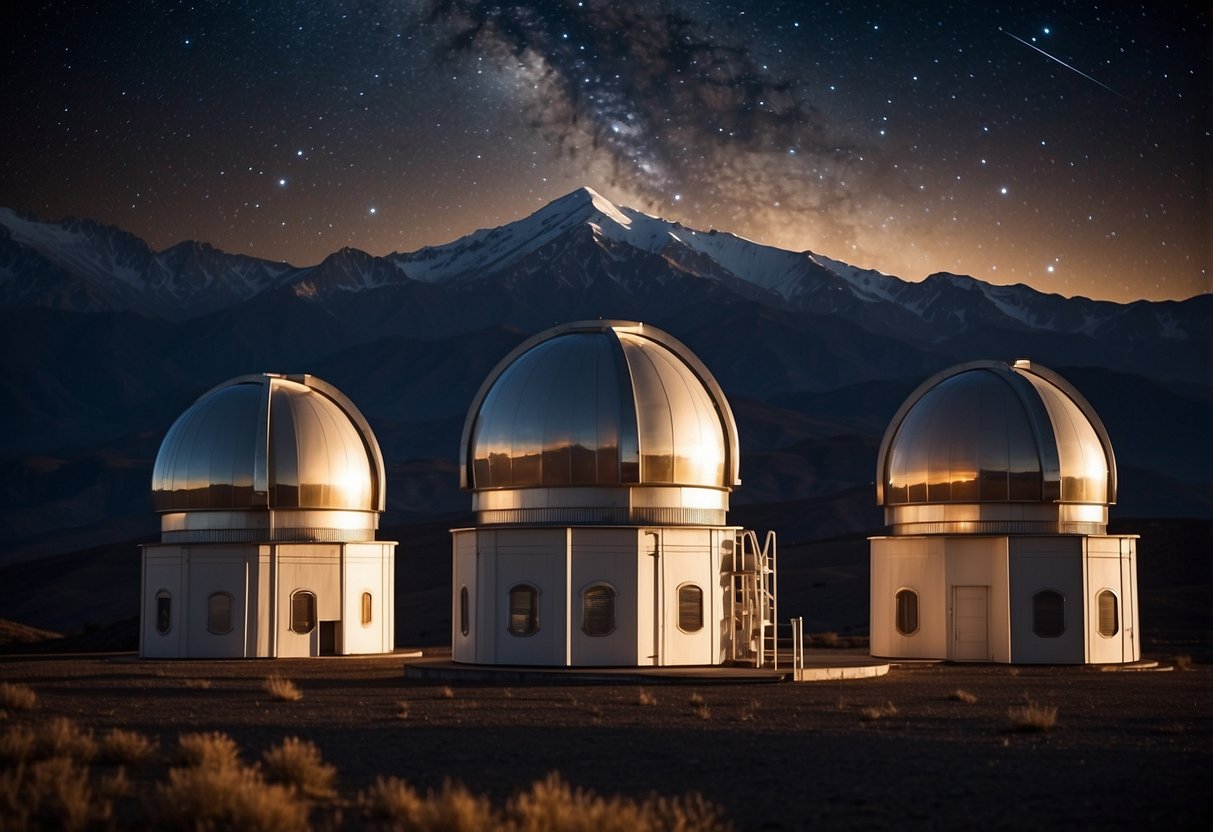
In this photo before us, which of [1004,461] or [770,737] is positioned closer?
[770,737]

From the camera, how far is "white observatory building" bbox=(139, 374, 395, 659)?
125 feet

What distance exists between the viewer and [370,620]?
40.4 meters

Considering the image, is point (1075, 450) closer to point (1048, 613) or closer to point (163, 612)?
point (1048, 613)

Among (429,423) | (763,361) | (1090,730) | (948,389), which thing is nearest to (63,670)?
(948,389)

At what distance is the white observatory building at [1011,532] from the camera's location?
33.8 m

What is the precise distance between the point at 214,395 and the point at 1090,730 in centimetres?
2638

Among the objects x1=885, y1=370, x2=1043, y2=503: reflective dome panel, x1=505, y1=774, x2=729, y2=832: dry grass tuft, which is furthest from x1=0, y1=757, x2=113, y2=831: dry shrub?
x1=885, y1=370, x2=1043, y2=503: reflective dome panel

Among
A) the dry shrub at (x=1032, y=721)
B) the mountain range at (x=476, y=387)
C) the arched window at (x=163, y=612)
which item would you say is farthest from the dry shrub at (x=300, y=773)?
the mountain range at (x=476, y=387)

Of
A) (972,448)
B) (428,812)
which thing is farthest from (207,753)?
(972,448)

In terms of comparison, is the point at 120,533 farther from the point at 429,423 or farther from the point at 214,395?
the point at 214,395

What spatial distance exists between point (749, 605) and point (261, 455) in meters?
13.4

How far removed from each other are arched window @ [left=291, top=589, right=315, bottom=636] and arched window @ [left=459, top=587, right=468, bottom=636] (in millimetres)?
7510

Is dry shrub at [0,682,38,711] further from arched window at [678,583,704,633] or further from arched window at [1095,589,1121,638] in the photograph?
arched window at [1095,589,1121,638]

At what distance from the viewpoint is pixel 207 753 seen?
1401cm
